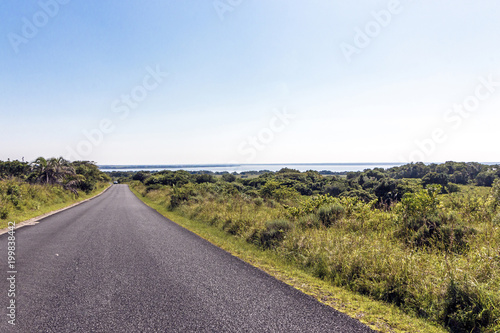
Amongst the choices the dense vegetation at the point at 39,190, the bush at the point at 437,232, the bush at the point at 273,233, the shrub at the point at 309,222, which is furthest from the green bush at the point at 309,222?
the dense vegetation at the point at 39,190

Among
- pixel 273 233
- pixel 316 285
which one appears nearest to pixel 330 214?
pixel 273 233

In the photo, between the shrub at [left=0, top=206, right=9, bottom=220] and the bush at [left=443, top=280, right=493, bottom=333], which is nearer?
the bush at [left=443, top=280, right=493, bottom=333]

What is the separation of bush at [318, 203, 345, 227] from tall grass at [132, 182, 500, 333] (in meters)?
0.04

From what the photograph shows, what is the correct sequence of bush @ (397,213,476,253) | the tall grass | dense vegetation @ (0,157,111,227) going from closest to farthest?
the tall grass → bush @ (397,213,476,253) → dense vegetation @ (0,157,111,227)

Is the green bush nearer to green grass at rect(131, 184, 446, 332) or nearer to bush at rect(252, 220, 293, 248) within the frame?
bush at rect(252, 220, 293, 248)

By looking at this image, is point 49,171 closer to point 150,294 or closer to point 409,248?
point 150,294

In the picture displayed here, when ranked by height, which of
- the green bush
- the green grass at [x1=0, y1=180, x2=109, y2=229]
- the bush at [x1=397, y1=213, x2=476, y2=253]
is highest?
the bush at [x1=397, y1=213, x2=476, y2=253]

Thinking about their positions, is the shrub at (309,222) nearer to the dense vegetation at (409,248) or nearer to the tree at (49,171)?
the dense vegetation at (409,248)

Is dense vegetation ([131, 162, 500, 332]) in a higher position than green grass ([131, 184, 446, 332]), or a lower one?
higher

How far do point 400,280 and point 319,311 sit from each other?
1818 mm

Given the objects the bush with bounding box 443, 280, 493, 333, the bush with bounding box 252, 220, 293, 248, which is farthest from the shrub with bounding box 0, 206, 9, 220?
the bush with bounding box 443, 280, 493, 333

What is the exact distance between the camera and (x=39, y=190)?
23219 mm

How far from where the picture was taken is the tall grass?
409cm

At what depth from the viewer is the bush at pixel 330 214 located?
9.73 m
